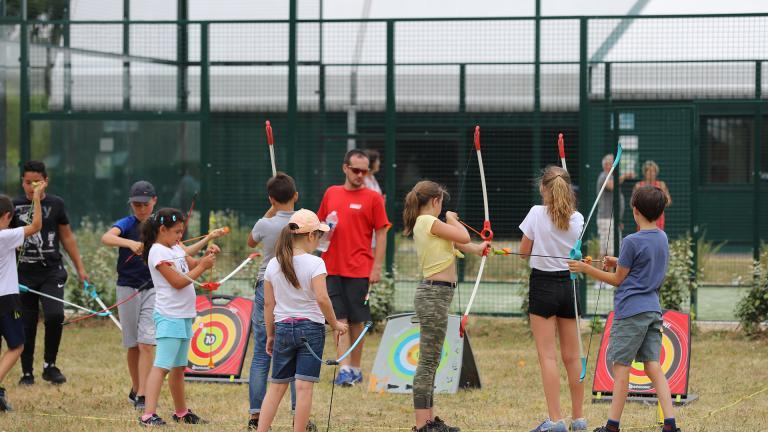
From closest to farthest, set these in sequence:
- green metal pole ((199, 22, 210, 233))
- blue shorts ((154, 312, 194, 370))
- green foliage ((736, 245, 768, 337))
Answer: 1. blue shorts ((154, 312, 194, 370))
2. green foliage ((736, 245, 768, 337))
3. green metal pole ((199, 22, 210, 233))

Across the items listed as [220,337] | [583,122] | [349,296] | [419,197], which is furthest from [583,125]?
[419,197]

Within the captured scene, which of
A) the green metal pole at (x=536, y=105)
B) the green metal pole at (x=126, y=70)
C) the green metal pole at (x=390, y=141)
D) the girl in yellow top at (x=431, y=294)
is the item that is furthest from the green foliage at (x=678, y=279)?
the green metal pole at (x=126, y=70)

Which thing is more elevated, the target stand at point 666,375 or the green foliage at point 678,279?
the green foliage at point 678,279

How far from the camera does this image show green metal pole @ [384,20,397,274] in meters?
11.1

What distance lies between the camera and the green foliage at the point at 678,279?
33.6 ft

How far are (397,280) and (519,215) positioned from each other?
52.8 inches

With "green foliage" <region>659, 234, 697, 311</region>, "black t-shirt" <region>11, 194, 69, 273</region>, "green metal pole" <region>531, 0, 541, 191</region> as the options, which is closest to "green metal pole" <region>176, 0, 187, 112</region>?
"black t-shirt" <region>11, 194, 69, 273</region>

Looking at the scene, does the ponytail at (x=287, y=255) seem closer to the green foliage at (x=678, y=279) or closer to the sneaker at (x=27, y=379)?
the sneaker at (x=27, y=379)

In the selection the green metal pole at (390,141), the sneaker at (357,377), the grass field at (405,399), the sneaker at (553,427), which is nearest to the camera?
the sneaker at (553,427)

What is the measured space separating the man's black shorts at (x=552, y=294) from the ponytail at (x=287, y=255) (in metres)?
1.40

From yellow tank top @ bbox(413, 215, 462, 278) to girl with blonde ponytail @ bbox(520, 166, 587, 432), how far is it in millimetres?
426

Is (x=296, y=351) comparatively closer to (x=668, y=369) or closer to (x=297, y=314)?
(x=297, y=314)

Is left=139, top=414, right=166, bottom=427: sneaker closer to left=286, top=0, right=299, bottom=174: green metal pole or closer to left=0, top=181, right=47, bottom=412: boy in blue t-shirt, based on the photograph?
left=0, top=181, right=47, bottom=412: boy in blue t-shirt

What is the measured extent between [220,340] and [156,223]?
2215 mm
